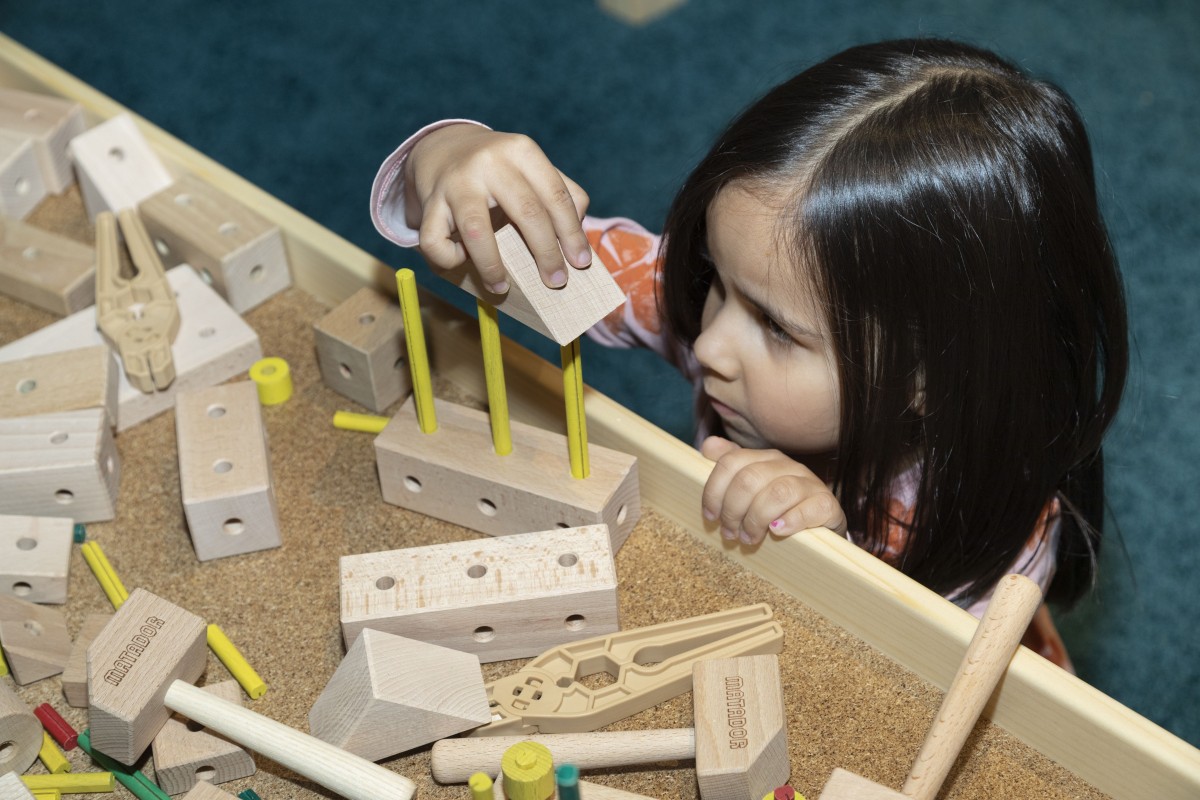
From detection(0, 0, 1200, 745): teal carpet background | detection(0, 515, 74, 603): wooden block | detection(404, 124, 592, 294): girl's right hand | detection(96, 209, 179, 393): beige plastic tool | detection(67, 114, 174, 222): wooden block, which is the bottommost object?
detection(0, 0, 1200, 745): teal carpet background

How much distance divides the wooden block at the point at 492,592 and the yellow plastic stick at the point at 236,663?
→ 5 cm

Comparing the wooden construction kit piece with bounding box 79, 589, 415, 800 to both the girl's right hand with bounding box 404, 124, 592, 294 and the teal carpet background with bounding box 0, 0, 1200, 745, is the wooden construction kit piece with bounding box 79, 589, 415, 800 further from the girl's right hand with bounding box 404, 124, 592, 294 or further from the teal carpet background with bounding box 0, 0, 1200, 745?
the teal carpet background with bounding box 0, 0, 1200, 745

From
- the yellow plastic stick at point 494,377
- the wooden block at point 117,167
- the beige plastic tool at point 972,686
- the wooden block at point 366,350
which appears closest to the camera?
the beige plastic tool at point 972,686

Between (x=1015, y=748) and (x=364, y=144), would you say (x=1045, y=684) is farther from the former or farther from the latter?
(x=364, y=144)

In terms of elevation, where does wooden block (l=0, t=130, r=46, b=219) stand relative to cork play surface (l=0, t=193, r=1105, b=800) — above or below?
above

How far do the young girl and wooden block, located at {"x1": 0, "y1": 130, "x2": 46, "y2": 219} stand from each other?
0.34m

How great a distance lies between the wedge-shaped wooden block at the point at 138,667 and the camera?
0.62 m

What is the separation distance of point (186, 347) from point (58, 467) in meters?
0.14

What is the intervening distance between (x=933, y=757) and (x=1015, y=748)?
0.24 ft

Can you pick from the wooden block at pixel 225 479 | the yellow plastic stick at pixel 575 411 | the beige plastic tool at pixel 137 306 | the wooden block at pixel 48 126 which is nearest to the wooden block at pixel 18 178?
the wooden block at pixel 48 126

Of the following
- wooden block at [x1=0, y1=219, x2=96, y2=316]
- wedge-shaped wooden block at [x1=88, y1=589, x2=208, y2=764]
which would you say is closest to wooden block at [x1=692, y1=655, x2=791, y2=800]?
wedge-shaped wooden block at [x1=88, y1=589, x2=208, y2=764]

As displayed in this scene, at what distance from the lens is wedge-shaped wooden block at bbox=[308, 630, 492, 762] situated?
622 millimetres

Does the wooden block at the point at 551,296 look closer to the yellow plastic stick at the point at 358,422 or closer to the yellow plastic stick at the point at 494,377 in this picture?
the yellow plastic stick at the point at 494,377

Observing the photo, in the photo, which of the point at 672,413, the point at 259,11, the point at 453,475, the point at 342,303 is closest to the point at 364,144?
the point at 259,11
